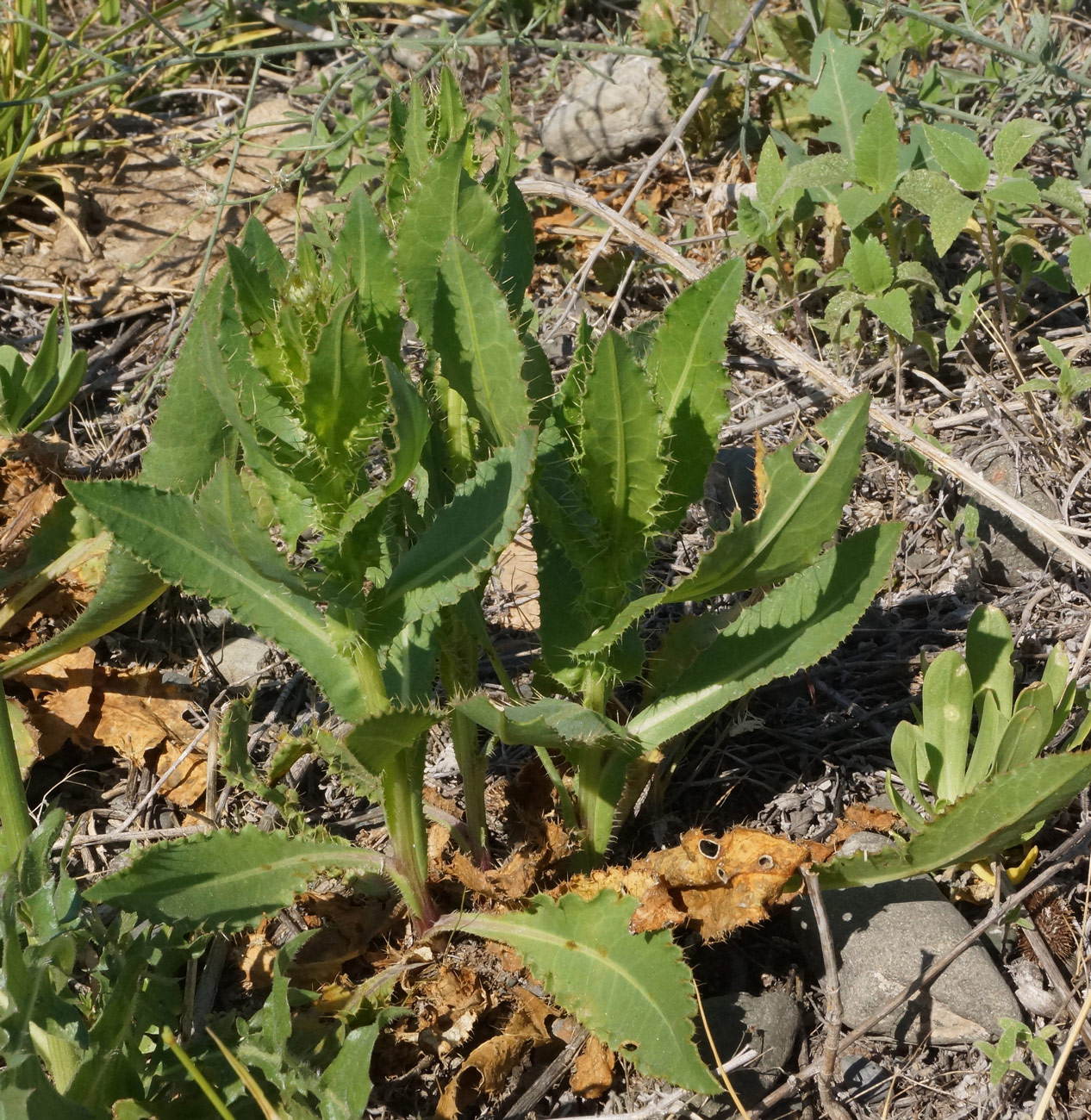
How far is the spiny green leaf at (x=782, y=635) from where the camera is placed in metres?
2.00

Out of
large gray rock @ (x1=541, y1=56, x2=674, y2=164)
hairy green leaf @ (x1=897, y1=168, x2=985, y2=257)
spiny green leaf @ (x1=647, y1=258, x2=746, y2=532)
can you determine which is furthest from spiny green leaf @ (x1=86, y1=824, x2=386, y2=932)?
large gray rock @ (x1=541, y1=56, x2=674, y2=164)

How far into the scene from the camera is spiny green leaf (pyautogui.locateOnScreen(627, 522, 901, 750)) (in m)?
2.00

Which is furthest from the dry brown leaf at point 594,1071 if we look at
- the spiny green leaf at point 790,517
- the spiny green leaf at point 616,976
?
the spiny green leaf at point 790,517

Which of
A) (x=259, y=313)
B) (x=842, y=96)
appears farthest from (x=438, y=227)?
(x=842, y=96)

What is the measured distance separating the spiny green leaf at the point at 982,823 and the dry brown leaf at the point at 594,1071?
0.49 meters

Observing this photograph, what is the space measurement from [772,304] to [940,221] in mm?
778

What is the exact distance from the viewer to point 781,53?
4.14 meters

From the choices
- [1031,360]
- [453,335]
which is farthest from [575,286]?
[453,335]

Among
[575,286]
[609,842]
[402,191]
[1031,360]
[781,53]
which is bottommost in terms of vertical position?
[609,842]

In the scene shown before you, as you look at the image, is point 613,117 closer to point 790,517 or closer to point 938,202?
point 938,202

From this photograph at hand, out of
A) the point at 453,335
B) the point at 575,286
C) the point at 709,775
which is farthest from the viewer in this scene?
the point at 575,286

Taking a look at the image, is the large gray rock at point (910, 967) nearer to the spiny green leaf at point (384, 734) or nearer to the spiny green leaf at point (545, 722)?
the spiny green leaf at point (545, 722)

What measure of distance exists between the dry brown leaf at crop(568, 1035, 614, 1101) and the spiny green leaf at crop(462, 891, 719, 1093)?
15 cm

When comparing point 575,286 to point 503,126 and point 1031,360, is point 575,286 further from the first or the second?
point 503,126
